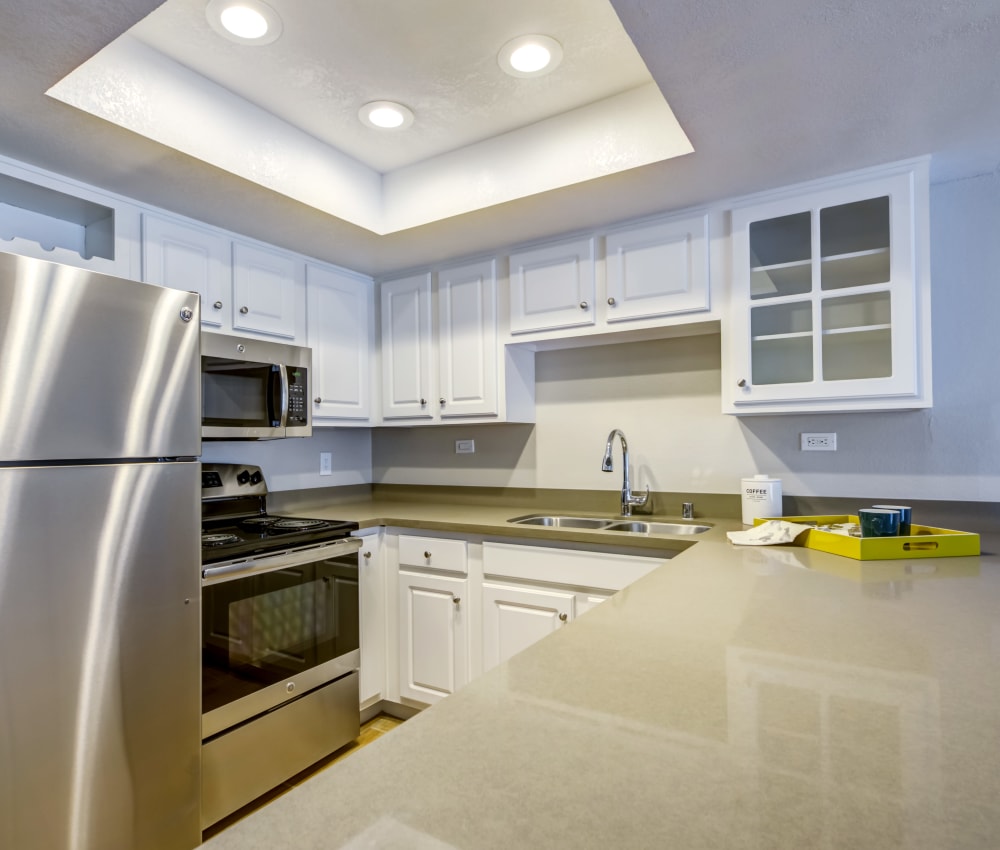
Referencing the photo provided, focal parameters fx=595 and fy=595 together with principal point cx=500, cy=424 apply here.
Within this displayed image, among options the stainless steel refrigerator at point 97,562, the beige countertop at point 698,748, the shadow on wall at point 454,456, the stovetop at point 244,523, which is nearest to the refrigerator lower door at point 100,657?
the stainless steel refrigerator at point 97,562

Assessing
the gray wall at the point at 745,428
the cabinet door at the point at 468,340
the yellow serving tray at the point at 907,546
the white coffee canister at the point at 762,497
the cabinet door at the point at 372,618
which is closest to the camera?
the yellow serving tray at the point at 907,546

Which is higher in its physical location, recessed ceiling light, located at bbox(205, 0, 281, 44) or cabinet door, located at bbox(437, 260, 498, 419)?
recessed ceiling light, located at bbox(205, 0, 281, 44)

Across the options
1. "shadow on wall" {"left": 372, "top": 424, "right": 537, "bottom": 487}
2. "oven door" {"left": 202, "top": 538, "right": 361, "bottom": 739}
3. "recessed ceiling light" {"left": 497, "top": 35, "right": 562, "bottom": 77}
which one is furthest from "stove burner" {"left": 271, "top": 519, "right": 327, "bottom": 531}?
"recessed ceiling light" {"left": 497, "top": 35, "right": 562, "bottom": 77}

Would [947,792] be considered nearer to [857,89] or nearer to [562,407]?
[857,89]

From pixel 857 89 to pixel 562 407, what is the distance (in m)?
1.64

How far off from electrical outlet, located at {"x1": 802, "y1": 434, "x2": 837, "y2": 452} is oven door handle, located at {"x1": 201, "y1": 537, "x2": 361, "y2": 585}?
177 cm

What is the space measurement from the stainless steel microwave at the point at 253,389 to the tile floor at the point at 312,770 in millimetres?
1196

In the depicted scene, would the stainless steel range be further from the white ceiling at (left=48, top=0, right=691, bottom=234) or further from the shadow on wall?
the white ceiling at (left=48, top=0, right=691, bottom=234)

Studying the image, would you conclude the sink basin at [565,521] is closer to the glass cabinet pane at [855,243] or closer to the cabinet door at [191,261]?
the glass cabinet pane at [855,243]

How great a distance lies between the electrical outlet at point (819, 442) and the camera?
2195 millimetres

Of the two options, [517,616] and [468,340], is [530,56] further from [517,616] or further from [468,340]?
[517,616]

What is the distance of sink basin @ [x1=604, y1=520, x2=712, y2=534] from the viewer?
229 cm

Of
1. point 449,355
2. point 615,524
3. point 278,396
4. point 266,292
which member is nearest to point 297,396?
point 278,396

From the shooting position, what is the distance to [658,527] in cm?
238
